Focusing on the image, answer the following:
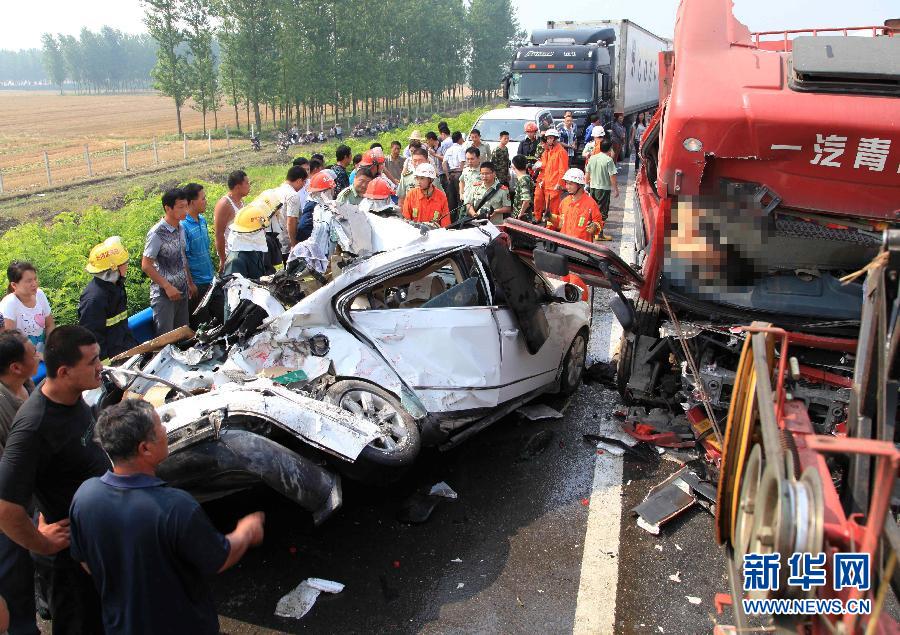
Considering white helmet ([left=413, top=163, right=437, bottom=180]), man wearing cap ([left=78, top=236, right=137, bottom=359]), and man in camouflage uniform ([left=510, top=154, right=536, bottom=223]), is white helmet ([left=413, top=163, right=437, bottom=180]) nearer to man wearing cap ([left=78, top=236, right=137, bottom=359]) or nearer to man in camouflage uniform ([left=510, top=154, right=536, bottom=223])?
man in camouflage uniform ([left=510, top=154, right=536, bottom=223])

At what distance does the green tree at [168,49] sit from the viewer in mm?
35875

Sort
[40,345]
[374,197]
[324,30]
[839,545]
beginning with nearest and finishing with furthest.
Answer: [839,545], [40,345], [374,197], [324,30]

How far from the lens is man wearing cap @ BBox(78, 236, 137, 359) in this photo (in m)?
5.59

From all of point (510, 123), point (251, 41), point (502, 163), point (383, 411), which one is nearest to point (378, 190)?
point (383, 411)

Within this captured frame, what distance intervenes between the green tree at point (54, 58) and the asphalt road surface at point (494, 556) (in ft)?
503

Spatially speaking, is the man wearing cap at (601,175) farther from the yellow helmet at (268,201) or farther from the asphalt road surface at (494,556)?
the asphalt road surface at (494,556)

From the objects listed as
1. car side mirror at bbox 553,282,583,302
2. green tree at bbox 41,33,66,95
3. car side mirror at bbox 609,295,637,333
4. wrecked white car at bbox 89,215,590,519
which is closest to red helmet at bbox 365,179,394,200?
wrecked white car at bbox 89,215,590,519

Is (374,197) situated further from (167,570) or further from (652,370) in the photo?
(167,570)

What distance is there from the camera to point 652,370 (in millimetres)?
5750

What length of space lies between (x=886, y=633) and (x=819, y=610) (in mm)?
216

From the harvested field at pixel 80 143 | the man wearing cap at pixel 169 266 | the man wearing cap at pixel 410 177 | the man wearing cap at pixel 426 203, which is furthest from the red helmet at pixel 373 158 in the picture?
the harvested field at pixel 80 143

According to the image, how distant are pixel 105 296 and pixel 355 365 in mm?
2326

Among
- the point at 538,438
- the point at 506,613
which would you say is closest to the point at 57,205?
the point at 538,438

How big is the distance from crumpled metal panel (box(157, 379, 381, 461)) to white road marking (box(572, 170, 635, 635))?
148cm
